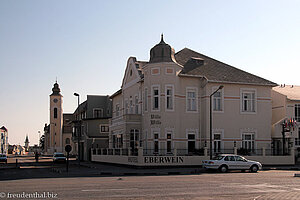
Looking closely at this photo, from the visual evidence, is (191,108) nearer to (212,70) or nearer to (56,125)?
(212,70)

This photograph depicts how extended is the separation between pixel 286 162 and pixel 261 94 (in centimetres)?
710

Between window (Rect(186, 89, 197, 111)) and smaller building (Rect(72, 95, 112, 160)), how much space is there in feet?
48.2

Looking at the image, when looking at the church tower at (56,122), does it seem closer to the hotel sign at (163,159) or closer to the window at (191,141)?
the window at (191,141)

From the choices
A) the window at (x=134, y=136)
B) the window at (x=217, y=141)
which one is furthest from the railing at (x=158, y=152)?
the window at (x=217, y=141)

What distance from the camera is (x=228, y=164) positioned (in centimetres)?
2998

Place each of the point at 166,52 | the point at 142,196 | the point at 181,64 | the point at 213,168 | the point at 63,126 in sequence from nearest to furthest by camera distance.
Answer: the point at 142,196, the point at 213,168, the point at 166,52, the point at 181,64, the point at 63,126

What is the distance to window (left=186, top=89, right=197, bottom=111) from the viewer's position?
39094 mm

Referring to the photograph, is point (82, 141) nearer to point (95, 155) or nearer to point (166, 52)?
point (95, 155)

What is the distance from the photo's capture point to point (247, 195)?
1509 cm

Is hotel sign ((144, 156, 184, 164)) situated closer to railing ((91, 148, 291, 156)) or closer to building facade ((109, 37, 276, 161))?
railing ((91, 148, 291, 156))

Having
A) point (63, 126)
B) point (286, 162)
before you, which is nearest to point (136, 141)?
point (286, 162)

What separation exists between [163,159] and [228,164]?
620 centimetres

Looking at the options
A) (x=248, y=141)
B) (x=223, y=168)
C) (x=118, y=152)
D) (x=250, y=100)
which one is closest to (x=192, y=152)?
(x=248, y=141)

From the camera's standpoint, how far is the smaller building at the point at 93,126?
185 feet
